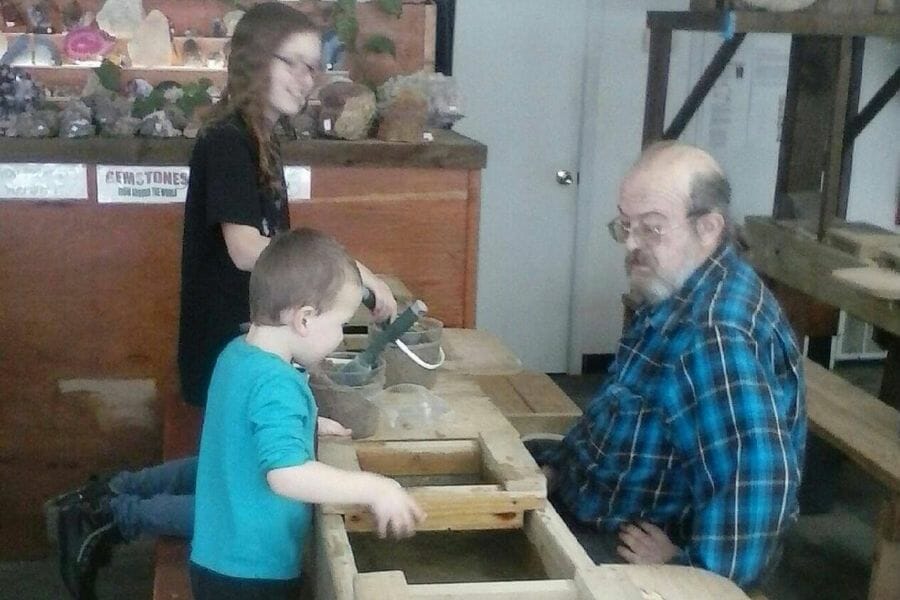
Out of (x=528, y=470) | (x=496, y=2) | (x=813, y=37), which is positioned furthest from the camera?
(x=496, y=2)

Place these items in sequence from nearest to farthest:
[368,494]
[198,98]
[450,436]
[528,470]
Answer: [368,494] → [528,470] → [450,436] → [198,98]

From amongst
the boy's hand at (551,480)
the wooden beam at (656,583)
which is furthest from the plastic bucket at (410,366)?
the wooden beam at (656,583)

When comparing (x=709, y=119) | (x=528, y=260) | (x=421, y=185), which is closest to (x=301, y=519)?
(x=421, y=185)

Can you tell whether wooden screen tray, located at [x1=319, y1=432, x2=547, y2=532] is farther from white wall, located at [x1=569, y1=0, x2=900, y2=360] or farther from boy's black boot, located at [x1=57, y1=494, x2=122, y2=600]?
white wall, located at [x1=569, y1=0, x2=900, y2=360]

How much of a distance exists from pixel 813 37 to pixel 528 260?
56.6 inches

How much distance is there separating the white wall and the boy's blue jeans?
271 centimetres

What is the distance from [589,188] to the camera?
15.0 feet

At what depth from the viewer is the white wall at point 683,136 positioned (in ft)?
14.7

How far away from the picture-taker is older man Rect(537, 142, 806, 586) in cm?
142

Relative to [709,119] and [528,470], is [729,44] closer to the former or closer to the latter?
[709,119]

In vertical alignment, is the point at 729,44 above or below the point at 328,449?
above

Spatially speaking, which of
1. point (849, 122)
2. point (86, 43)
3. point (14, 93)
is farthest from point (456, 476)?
point (849, 122)

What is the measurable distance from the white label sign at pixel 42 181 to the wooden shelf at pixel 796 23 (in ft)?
5.99

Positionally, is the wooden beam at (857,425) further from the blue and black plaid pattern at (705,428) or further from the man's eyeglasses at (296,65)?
the man's eyeglasses at (296,65)
